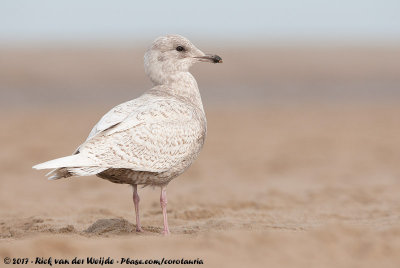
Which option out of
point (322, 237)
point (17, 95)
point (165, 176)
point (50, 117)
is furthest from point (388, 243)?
point (17, 95)

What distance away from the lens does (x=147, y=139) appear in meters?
5.99

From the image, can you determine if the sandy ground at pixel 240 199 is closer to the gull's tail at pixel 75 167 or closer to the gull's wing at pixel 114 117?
the gull's tail at pixel 75 167

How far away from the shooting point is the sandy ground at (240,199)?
497cm

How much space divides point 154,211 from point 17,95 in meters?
20.4

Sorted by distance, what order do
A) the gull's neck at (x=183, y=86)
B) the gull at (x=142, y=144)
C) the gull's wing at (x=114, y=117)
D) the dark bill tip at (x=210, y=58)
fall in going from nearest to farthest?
the gull at (x=142, y=144), the gull's wing at (x=114, y=117), the gull's neck at (x=183, y=86), the dark bill tip at (x=210, y=58)

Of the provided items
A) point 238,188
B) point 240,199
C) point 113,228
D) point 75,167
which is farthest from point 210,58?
point 238,188

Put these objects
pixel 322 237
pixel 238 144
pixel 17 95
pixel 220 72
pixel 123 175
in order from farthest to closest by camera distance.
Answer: pixel 220 72, pixel 17 95, pixel 238 144, pixel 123 175, pixel 322 237

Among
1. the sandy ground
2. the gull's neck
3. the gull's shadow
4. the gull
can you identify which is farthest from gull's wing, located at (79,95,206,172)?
the gull's shadow

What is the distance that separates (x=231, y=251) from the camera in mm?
4891

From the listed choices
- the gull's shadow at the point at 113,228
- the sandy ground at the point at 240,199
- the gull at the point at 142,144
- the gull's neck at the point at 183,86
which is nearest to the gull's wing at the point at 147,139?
the gull at the point at 142,144

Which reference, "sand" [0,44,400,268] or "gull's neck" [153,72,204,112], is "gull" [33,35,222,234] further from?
"sand" [0,44,400,268]

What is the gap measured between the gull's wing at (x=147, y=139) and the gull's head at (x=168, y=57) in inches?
25.8

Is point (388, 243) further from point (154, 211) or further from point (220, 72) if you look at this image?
point (220, 72)

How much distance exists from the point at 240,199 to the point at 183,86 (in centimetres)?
269
